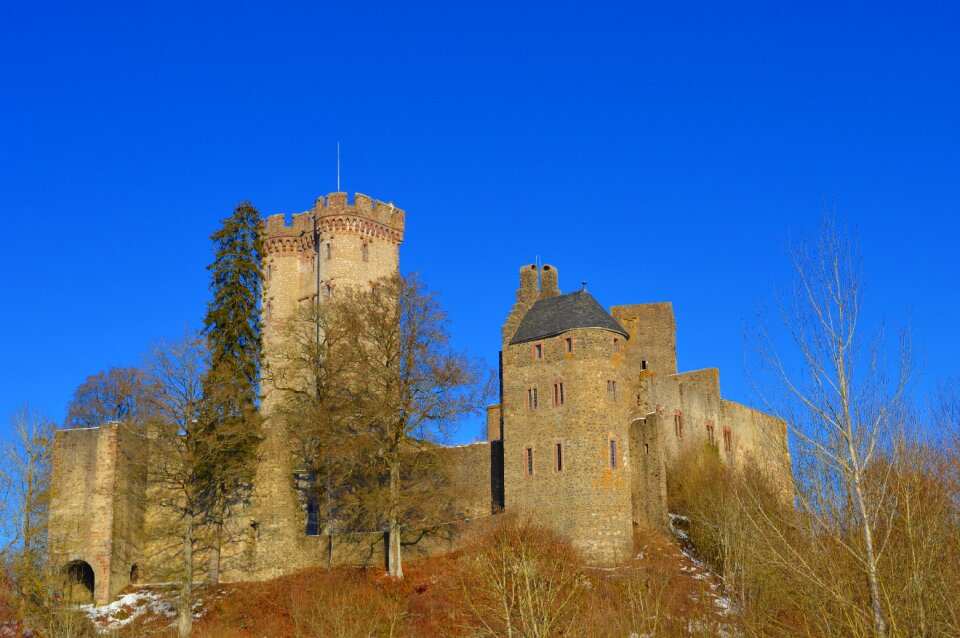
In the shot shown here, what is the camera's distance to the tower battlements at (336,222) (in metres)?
60.8

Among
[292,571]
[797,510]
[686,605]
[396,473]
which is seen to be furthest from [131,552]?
[797,510]

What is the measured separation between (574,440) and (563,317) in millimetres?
5151

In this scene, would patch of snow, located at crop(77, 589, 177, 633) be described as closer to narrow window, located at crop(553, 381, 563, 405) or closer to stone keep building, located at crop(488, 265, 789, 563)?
stone keep building, located at crop(488, 265, 789, 563)

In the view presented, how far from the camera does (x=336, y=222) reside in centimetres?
6066

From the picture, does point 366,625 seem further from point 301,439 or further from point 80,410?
point 80,410

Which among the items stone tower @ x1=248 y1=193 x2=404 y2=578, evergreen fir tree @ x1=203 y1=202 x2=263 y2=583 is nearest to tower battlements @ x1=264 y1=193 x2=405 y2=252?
stone tower @ x1=248 y1=193 x2=404 y2=578

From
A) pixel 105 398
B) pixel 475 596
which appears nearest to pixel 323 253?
pixel 105 398

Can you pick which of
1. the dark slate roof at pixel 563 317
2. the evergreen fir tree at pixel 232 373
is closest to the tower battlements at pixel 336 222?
the evergreen fir tree at pixel 232 373

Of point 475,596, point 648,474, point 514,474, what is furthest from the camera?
point 648,474

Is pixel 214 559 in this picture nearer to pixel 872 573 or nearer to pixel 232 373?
pixel 232 373

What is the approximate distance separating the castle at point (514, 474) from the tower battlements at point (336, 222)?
16.1 meters

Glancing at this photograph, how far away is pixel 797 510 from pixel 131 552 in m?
30.4

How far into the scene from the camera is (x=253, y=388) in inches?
1791

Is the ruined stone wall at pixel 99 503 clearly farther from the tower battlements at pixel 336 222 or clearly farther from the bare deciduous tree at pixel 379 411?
the tower battlements at pixel 336 222
